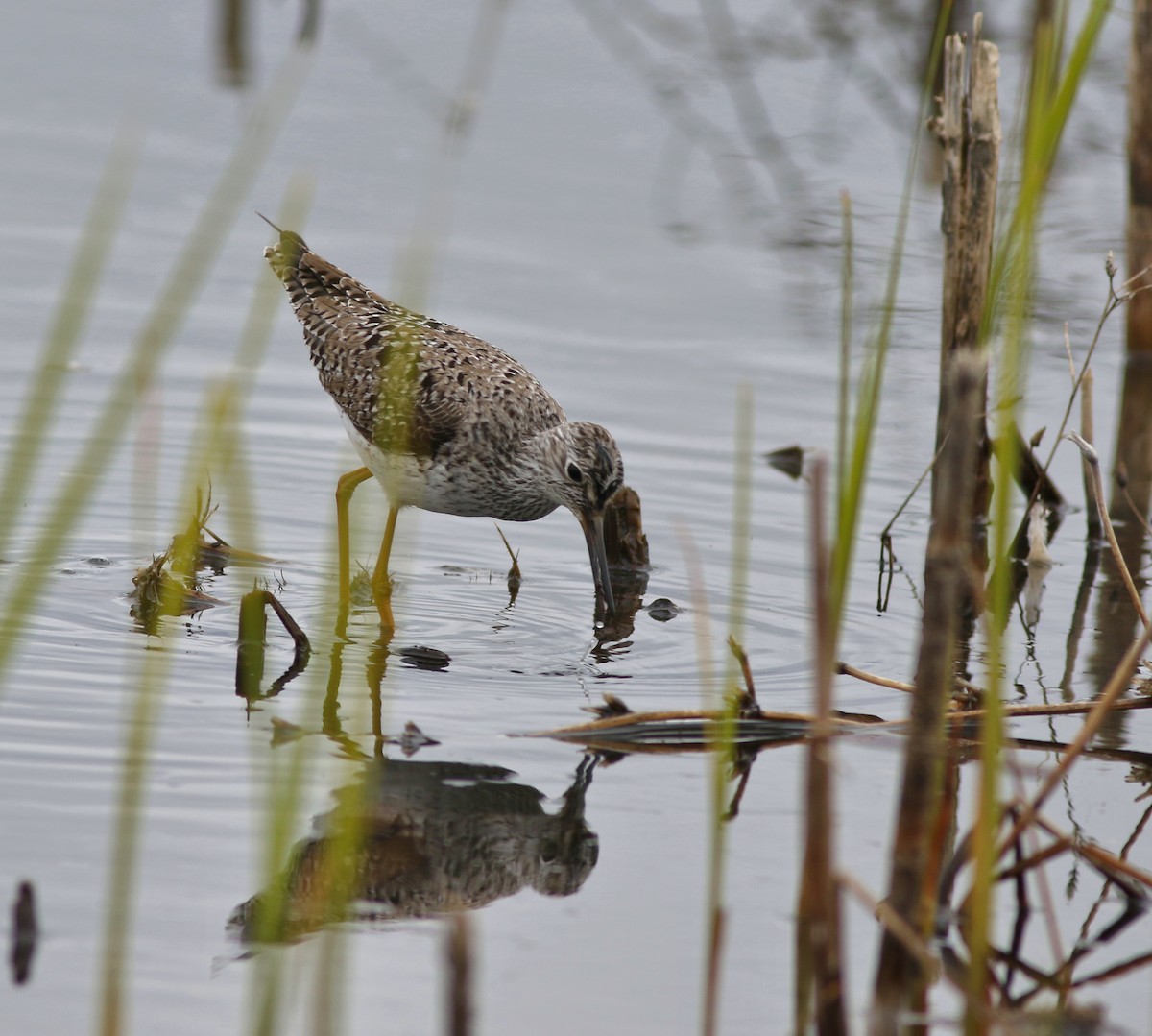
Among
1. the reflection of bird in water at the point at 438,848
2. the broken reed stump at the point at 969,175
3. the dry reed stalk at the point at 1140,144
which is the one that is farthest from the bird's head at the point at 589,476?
the dry reed stalk at the point at 1140,144

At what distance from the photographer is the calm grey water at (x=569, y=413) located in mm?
4430

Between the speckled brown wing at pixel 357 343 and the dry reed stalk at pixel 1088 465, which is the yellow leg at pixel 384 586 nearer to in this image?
the speckled brown wing at pixel 357 343

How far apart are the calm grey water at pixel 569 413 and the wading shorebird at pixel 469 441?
1.11 feet

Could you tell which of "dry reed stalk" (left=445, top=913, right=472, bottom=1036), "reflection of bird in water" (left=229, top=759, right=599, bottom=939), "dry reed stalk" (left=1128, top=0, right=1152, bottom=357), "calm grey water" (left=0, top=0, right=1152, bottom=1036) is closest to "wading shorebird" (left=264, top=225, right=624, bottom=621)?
"calm grey water" (left=0, top=0, right=1152, bottom=1036)

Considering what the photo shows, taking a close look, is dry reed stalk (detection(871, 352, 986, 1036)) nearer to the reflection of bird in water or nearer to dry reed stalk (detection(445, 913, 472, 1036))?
dry reed stalk (detection(445, 913, 472, 1036))

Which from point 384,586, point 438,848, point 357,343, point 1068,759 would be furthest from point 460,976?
point 357,343

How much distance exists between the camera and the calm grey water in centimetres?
443

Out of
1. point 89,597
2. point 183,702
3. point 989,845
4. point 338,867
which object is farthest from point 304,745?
point 89,597

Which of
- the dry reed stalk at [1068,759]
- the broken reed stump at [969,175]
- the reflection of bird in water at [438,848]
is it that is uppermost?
the broken reed stump at [969,175]

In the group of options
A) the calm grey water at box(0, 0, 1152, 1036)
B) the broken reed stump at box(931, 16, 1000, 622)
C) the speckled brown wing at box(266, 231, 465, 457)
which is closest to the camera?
the calm grey water at box(0, 0, 1152, 1036)

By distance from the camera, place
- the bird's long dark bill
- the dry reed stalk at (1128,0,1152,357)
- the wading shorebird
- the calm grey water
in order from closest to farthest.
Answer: the calm grey water, the bird's long dark bill, the wading shorebird, the dry reed stalk at (1128,0,1152,357)

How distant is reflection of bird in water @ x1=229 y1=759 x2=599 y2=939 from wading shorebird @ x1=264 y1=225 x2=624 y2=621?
188cm

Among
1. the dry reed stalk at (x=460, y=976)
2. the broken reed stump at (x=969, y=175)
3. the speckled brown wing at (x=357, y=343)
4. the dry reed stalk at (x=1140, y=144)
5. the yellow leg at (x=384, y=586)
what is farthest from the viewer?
the dry reed stalk at (x=1140, y=144)

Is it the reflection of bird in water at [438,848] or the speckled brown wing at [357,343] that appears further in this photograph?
the speckled brown wing at [357,343]
